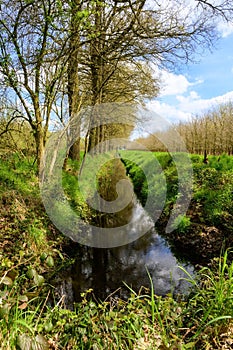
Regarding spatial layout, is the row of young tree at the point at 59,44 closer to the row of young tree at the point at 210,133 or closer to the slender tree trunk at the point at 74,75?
the slender tree trunk at the point at 74,75

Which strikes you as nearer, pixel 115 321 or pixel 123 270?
pixel 115 321

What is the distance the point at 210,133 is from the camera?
1552 centimetres

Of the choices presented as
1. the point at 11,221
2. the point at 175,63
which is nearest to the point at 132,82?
the point at 175,63

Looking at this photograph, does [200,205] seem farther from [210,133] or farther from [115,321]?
[210,133]

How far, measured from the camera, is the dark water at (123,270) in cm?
471

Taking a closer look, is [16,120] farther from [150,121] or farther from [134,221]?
[150,121]

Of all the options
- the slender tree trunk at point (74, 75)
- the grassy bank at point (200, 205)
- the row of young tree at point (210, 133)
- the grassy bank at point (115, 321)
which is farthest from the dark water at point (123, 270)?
the row of young tree at point (210, 133)

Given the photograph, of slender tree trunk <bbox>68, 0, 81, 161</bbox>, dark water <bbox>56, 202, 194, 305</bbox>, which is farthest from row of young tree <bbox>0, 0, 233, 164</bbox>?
dark water <bbox>56, 202, 194, 305</bbox>

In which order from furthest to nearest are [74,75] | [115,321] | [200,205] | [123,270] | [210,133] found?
[210,133] → [74,75] → [200,205] → [123,270] → [115,321]

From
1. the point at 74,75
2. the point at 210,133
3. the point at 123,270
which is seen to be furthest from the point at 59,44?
the point at 210,133

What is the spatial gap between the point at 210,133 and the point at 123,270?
40.1ft

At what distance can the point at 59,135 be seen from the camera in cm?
786

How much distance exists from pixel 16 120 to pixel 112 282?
5101 millimetres

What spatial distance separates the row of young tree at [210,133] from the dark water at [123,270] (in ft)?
24.9
